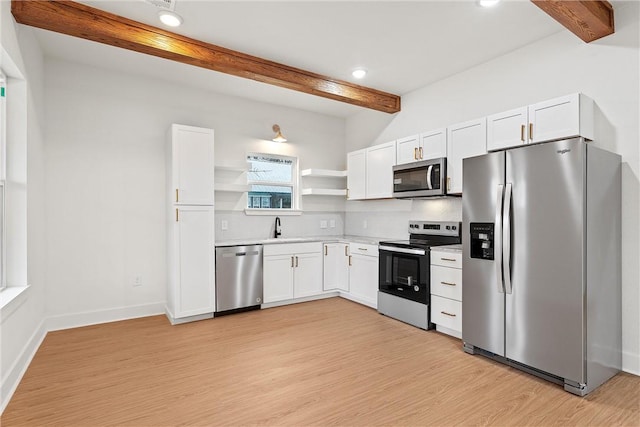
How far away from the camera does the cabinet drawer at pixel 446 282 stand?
131 inches

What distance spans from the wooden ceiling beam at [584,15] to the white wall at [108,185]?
379 centimetres

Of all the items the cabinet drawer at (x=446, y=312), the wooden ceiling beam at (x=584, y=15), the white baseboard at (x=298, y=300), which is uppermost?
the wooden ceiling beam at (x=584, y=15)

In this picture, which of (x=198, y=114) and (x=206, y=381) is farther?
(x=198, y=114)

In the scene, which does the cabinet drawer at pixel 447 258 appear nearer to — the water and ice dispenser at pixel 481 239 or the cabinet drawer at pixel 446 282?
the cabinet drawer at pixel 446 282

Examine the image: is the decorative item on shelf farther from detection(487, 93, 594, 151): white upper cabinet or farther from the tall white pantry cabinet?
detection(487, 93, 594, 151): white upper cabinet

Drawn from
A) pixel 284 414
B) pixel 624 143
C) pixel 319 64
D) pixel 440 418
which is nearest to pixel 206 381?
pixel 284 414

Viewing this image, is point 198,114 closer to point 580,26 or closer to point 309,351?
point 309,351

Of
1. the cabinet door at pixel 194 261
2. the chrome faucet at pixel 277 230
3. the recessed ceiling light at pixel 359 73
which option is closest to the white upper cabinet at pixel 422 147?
the recessed ceiling light at pixel 359 73

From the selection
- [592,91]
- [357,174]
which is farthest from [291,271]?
[592,91]

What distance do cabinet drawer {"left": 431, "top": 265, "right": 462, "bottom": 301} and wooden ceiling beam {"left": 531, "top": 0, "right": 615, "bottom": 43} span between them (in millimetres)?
2203

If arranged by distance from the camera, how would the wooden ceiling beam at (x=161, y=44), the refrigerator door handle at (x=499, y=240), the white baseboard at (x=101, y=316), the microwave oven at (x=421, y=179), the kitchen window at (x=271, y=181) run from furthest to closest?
the kitchen window at (x=271, y=181)
the microwave oven at (x=421, y=179)
the white baseboard at (x=101, y=316)
the refrigerator door handle at (x=499, y=240)
the wooden ceiling beam at (x=161, y=44)

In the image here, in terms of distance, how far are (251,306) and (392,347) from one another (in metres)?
1.95

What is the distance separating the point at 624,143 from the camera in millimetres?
2768

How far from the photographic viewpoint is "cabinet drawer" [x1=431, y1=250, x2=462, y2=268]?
333cm
